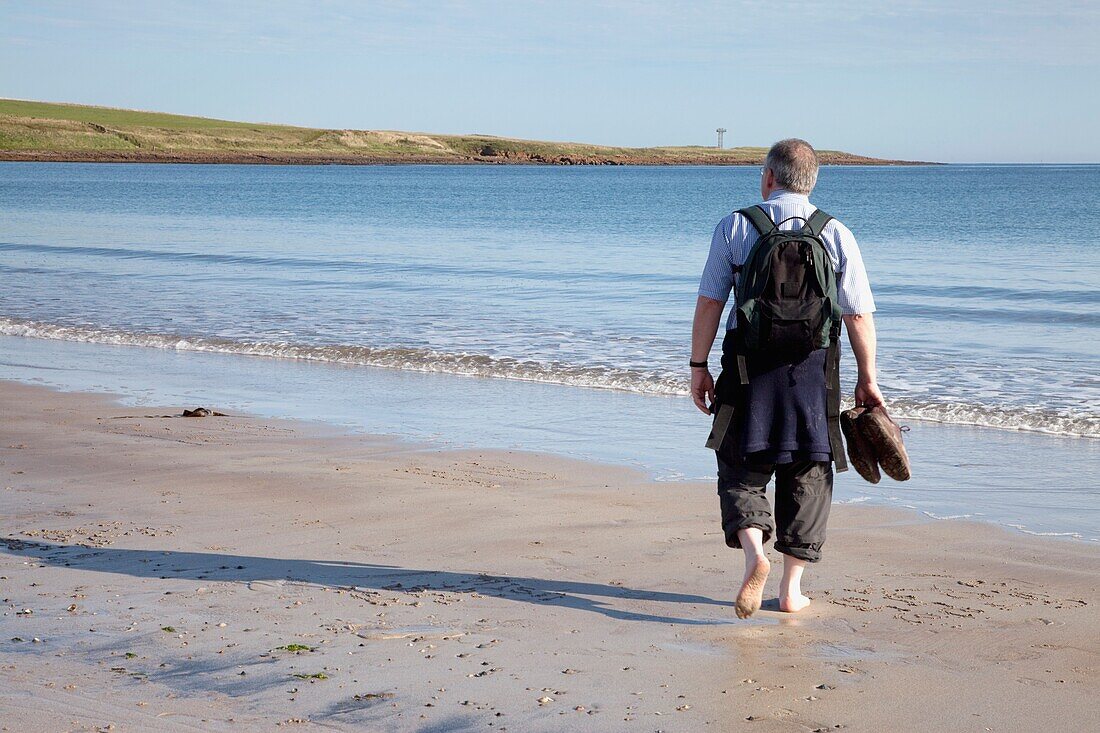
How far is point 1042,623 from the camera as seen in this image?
175 inches

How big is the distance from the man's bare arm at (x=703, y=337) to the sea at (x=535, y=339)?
2.41 metres

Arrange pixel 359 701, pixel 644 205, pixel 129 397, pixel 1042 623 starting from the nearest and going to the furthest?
1. pixel 359 701
2. pixel 1042 623
3. pixel 129 397
4. pixel 644 205

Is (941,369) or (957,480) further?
(941,369)

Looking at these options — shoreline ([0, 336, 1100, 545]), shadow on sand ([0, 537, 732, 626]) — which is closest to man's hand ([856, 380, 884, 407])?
shadow on sand ([0, 537, 732, 626])

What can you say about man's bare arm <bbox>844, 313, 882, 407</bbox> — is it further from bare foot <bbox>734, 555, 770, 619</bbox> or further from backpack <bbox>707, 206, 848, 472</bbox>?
bare foot <bbox>734, 555, 770, 619</bbox>

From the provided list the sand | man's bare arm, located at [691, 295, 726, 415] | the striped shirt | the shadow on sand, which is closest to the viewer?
the sand

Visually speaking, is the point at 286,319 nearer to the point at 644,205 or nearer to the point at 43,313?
the point at 43,313

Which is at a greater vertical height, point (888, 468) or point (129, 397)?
point (888, 468)

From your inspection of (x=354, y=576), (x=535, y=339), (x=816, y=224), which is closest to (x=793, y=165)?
(x=816, y=224)

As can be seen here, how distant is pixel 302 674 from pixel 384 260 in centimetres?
2385

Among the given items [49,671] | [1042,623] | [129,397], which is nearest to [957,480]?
[1042,623]

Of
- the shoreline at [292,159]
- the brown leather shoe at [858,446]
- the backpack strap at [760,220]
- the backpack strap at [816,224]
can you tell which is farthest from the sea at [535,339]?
the shoreline at [292,159]

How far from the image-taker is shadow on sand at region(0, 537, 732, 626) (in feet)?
15.6

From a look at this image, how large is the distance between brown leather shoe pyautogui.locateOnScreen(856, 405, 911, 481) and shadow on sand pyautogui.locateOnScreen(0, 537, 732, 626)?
86 centimetres
